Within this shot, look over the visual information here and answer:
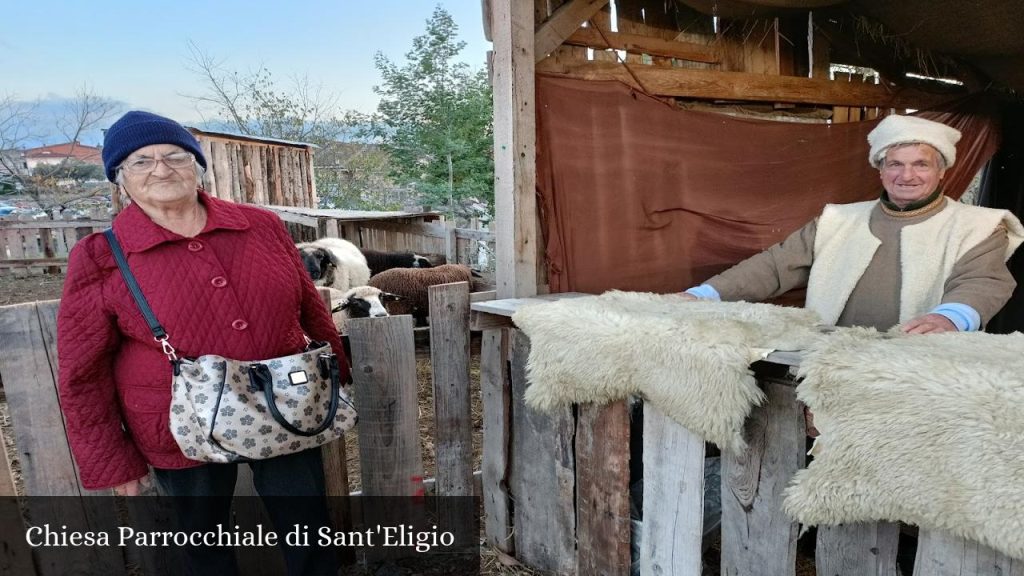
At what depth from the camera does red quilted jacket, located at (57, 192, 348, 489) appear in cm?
187

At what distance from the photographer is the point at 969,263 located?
7.52 feet

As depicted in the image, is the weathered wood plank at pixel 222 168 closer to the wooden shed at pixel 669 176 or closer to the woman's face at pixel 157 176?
the wooden shed at pixel 669 176

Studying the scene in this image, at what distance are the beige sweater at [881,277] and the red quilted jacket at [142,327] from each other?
77.6 inches

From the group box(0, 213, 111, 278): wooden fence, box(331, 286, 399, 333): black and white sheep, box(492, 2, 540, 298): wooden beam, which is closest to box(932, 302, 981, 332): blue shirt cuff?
box(492, 2, 540, 298): wooden beam

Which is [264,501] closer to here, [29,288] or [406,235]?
[406,235]

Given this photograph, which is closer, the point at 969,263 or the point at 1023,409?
the point at 1023,409

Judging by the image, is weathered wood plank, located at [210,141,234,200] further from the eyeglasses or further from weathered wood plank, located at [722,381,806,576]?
weathered wood plank, located at [722,381,806,576]

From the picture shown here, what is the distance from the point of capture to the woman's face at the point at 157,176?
75.0 inches

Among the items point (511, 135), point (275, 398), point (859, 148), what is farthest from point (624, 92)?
point (275, 398)

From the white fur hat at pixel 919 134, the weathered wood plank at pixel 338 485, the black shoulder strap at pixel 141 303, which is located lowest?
the weathered wood plank at pixel 338 485

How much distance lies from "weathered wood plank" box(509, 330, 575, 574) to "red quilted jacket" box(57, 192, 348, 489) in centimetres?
119

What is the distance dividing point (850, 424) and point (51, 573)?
10.5ft

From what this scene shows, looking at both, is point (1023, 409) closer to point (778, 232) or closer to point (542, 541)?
point (542, 541)

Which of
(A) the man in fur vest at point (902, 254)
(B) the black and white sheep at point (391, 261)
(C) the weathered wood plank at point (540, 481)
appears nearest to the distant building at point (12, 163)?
(B) the black and white sheep at point (391, 261)
